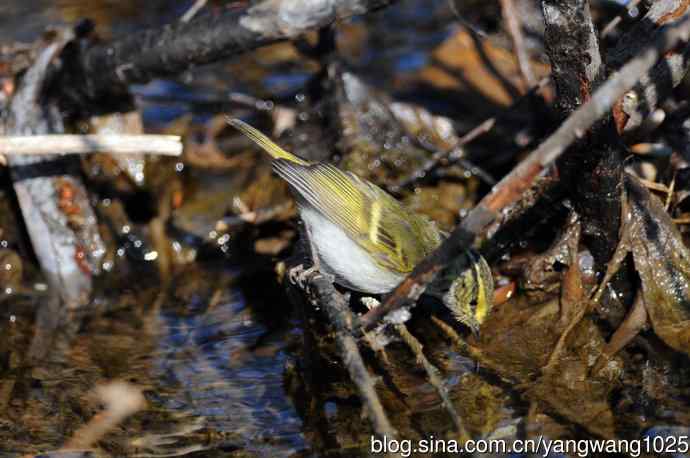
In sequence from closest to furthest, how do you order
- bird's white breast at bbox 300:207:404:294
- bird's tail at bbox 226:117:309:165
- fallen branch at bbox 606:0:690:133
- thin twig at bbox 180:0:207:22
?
1. fallen branch at bbox 606:0:690:133
2. bird's tail at bbox 226:117:309:165
3. bird's white breast at bbox 300:207:404:294
4. thin twig at bbox 180:0:207:22

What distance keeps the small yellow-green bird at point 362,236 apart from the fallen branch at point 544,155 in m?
0.91

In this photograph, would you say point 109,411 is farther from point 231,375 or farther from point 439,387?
point 439,387

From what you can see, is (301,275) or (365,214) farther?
(365,214)

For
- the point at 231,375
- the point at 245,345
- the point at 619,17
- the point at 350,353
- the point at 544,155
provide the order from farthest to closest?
the point at 619,17
the point at 245,345
the point at 231,375
the point at 350,353
the point at 544,155

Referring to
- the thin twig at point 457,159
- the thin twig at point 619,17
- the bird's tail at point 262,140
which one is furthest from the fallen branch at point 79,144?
the thin twig at point 619,17

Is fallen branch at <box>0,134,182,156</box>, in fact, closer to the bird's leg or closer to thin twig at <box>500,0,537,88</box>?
the bird's leg

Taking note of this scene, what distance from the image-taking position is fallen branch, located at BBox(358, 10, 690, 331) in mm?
2650

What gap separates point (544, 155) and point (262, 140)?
1699 mm

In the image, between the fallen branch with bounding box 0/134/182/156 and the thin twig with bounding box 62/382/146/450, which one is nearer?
the thin twig with bounding box 62/382/146/450

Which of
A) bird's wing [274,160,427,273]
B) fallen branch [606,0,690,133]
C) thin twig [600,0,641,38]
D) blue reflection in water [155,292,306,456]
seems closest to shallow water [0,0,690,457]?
blue reflection in water [155,292,306,456]

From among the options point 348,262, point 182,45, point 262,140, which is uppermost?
point 182,45

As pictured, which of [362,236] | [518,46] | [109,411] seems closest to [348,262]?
[362,236]

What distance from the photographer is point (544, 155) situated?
107 inches

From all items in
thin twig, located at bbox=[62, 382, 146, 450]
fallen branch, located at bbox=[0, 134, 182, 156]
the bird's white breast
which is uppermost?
fallen branch, located at bbox=[0, 134, 182, 156]
